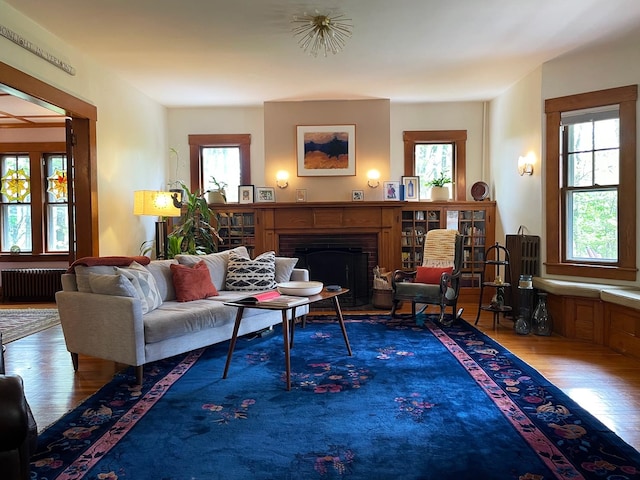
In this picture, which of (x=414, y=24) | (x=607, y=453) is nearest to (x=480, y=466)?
(x=607, y=453)

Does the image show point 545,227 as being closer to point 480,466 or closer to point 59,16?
point 480,466

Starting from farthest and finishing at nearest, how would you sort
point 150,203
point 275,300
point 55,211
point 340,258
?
1. point 55,211
2. point 340,258
3. point 150,203
4. point 275,300

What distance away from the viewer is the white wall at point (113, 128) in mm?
3748

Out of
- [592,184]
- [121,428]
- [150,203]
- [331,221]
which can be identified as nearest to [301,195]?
[331,221]

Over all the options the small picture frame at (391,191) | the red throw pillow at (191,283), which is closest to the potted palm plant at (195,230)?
the red throw pillow at (191,283)

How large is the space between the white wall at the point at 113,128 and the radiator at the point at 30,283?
2.01 m

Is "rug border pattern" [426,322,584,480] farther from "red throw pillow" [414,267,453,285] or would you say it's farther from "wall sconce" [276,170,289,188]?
"wall sconce" [276,170,289,188]

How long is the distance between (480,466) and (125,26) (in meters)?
4.11

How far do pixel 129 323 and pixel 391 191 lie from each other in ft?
13.7

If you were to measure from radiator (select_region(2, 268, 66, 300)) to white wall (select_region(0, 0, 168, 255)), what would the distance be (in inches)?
79.0

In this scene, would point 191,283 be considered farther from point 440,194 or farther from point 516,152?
point 516,152

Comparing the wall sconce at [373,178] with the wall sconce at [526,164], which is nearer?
the wall sconce at [526,164]

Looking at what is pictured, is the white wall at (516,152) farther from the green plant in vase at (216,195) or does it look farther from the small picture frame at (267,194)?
the green plant in vase at (216,195)

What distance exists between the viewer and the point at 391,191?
638cm
